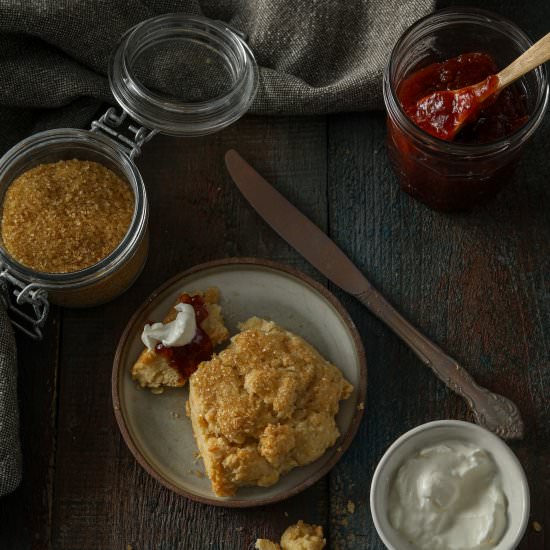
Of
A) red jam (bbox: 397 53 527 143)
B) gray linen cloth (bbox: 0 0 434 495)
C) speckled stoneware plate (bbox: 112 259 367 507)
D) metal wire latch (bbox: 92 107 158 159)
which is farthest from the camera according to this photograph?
gray linen cloth (bbox: 0 0 434 495)

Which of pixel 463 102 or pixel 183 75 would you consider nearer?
pixel 463 102

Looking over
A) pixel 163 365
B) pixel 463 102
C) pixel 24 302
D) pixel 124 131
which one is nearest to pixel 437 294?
pixel 463 102

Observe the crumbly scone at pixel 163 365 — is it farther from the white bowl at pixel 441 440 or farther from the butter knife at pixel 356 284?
the white bowl at pixel 441 440

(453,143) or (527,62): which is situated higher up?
(527,62)

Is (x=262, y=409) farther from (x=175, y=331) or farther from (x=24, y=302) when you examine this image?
(x=24, y=302)

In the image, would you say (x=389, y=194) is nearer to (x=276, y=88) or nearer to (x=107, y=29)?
(x=276, y=88)

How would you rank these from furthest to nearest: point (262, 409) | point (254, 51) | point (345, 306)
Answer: point (254, 51), point (345, 306), point (262, 409)

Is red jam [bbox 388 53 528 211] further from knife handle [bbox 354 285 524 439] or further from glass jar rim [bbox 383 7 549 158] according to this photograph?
knife handle [bbox 354 285 524 439]

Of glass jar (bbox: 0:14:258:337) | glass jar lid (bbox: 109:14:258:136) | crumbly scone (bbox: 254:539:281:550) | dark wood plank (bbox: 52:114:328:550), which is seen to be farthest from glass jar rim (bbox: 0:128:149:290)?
crumbly scone (bbox: 254:539:281:550)

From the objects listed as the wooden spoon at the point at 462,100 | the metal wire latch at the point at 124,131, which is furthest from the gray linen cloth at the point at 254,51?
the wooden spoon at the point at 462,100
